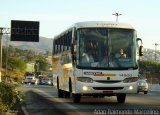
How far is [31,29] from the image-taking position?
248ft

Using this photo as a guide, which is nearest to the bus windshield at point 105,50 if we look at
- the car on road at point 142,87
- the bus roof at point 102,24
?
the bus roof at point 102,24

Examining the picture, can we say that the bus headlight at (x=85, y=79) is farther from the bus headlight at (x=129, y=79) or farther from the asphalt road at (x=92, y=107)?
the bus headlight at (x=129, y=79)

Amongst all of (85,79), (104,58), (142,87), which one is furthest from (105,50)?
(142,87)

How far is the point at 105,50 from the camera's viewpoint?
2581cm

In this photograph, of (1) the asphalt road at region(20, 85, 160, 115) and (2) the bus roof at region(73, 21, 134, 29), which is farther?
(2) the bus roof at region(73, 21, 134, 29)

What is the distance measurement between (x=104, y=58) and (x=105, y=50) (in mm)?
360

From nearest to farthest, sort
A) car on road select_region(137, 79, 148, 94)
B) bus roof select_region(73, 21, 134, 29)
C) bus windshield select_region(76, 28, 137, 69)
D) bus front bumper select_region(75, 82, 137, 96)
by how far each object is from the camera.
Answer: bus front bumper select_region(75, 82, 137, 96) < bus windshield select_region(76, 28, 137, 69) < bus roof select_region(73, 21, 134, 29) < car on road select_region(137, 79, 148, 94)

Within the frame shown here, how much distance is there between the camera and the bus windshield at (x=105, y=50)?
25.7 meters

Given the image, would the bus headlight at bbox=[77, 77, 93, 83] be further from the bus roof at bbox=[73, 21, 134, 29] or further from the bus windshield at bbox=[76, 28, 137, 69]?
the bus roof at bbox=[73, 21, 134, 29]

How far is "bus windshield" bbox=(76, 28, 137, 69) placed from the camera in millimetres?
25719

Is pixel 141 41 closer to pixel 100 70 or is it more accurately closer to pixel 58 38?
pixel 100 70

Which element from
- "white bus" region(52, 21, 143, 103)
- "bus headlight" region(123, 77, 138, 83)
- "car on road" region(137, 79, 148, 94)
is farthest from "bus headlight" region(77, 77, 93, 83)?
"car on road" region(137, 79, 148, 94)

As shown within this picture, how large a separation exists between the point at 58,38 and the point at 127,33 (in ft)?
27.9

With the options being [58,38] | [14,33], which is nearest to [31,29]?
[14,33]
